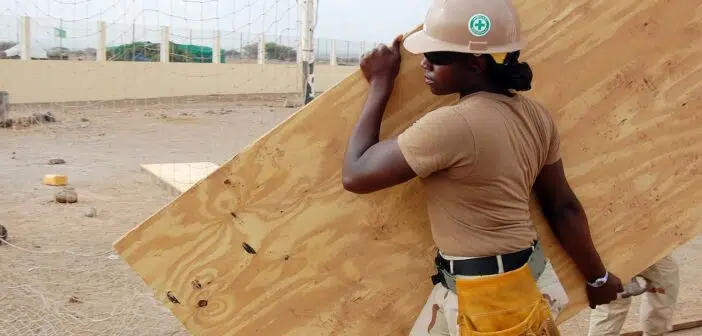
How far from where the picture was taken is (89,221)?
25.9 feet

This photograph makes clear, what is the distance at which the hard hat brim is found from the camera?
6.34 ft

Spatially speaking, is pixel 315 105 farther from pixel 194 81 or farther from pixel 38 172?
pixel 194 81

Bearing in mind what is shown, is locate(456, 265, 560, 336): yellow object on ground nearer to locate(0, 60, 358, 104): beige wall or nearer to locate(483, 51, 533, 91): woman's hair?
locate(483, 51, 533, 91): woman's hair

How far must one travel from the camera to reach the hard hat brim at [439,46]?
1.93 meters

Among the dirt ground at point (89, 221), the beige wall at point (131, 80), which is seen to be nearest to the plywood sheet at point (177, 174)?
the dirt ground at point (89, 221)

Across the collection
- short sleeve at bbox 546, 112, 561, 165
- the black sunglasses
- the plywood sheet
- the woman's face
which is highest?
the black sunglasses

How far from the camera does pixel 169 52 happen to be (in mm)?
25141

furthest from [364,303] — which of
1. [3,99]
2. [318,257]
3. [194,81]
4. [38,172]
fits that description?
[194,81]

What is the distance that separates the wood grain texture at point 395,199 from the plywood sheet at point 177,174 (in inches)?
230

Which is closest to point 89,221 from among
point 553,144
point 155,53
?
point 553,144

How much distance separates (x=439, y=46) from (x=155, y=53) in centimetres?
2365

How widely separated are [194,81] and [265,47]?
283 centimetres

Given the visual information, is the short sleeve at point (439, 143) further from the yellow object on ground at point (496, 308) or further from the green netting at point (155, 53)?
the green netting at point (155, 53)

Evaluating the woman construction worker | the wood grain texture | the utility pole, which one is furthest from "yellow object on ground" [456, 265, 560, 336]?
the utility pole
